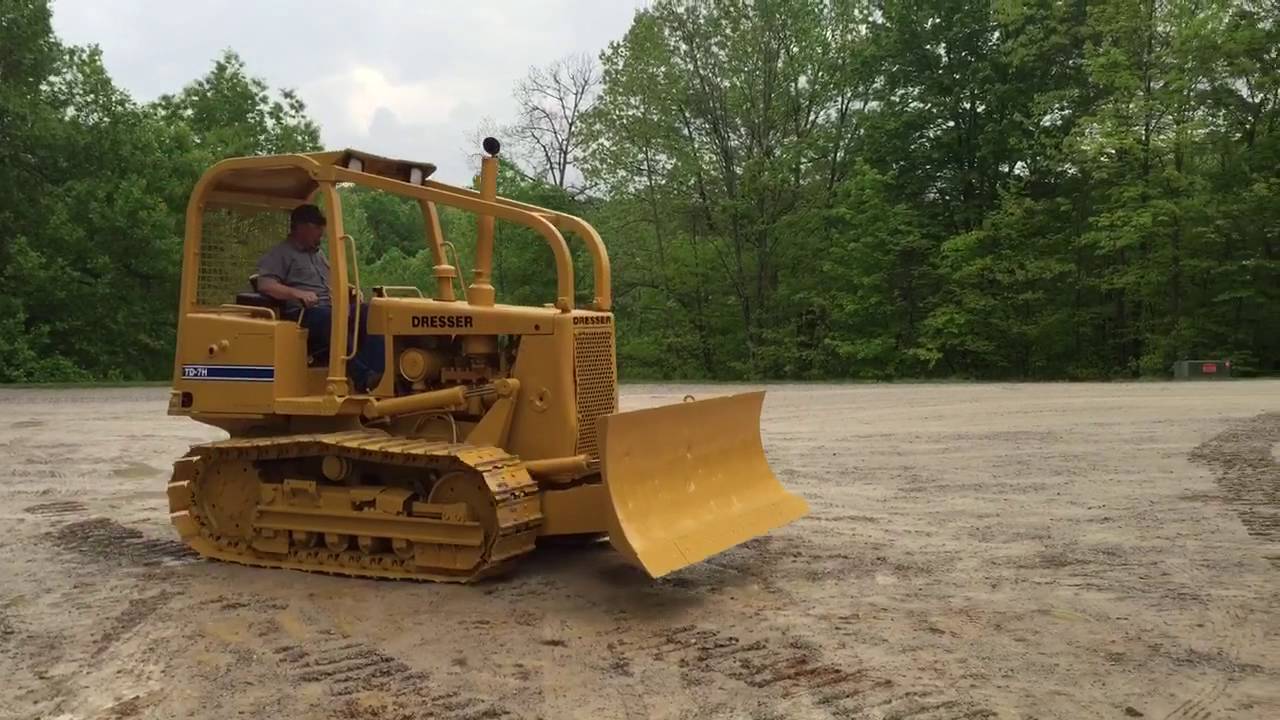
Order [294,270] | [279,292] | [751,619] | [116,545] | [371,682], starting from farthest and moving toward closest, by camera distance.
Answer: [116,545], [294,270], [279,292], [751,619], [371,682]

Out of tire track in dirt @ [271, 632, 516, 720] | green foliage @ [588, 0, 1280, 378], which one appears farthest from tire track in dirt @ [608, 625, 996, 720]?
green foliage @ [588, 0, 1280, 378]

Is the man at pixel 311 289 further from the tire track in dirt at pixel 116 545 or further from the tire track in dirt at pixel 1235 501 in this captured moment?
the tire track in dirt at pixel 1235 501

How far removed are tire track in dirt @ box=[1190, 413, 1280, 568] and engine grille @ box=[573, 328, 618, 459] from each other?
→ 13.4ft

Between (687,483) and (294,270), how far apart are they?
283 centimetres

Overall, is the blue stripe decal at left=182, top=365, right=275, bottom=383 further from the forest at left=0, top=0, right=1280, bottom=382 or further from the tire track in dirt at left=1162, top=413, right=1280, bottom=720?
the forest at left=0, top=0, right=1280, bottom=382

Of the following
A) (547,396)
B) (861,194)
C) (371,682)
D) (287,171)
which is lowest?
(371,682)

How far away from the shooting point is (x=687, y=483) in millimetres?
5816

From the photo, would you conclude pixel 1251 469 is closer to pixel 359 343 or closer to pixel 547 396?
pixel 547 396

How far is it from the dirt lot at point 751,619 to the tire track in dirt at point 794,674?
14 millimetres

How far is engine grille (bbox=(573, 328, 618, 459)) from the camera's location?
588 centimetres

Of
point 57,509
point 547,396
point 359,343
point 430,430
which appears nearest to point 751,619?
point 547,396

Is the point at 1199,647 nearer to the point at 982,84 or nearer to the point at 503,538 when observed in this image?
the point at 503,538

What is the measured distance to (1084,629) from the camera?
15.3ft

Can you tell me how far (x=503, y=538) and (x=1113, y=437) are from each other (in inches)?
333
